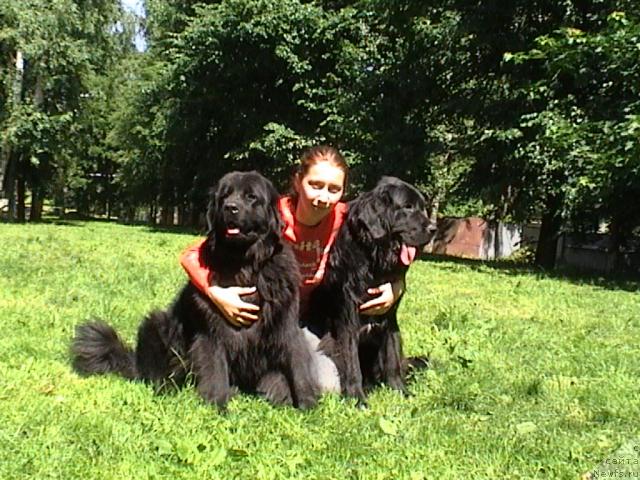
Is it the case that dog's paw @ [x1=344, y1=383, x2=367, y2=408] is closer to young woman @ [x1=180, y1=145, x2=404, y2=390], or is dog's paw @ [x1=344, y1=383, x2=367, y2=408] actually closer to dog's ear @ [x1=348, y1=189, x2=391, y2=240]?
young woman @ [x1=180, y1=145, x2=404, y2=390]

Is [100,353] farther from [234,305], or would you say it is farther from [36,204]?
[36,204]

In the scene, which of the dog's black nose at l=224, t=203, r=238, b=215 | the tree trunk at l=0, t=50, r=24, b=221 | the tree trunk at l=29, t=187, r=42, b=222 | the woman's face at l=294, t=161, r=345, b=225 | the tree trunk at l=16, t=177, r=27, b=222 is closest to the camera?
the dog's black nose at l=224, t=203, r=238, b=215

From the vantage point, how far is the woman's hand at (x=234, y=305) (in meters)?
3.61

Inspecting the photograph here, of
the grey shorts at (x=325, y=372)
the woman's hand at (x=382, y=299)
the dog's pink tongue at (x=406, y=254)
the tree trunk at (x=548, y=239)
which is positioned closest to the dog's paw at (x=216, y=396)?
the grey shorts at (x=325, y=372)

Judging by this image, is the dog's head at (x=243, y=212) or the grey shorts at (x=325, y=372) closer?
the dog's head at (x=243, y=212)

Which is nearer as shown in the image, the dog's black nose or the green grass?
the green grass

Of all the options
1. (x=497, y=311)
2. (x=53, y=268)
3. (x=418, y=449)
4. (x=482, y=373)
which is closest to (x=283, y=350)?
(x=418, y=449)

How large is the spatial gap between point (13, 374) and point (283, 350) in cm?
165

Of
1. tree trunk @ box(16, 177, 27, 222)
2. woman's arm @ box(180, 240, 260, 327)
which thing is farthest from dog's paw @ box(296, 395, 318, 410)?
tree trunk @ box(16, 177, 27, 222)

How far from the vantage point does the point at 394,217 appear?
13.0ft

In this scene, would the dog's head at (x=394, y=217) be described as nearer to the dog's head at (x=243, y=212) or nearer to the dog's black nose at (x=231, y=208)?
the dog's head at (x=243, y=212)

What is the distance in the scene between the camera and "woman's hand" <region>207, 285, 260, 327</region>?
11.8 feet

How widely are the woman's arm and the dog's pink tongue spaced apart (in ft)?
3.06

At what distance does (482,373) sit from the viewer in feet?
15.0
